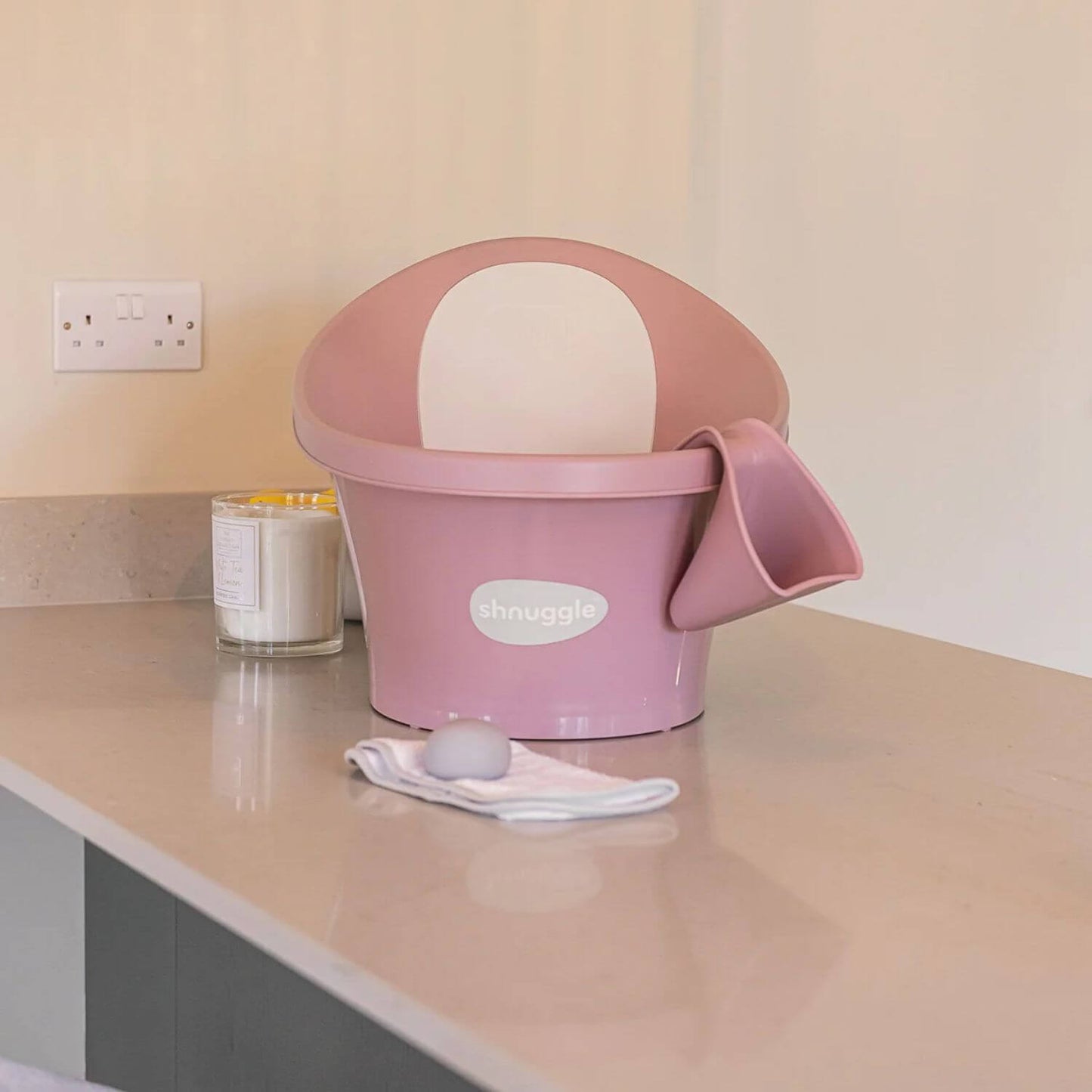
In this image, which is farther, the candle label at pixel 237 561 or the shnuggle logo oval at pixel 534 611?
the candle label at pixel 237 561

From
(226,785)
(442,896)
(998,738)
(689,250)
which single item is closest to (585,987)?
(442,896)

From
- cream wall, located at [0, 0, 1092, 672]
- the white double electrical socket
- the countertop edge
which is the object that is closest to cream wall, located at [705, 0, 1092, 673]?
cream wall, located at [0, 0, 1092, 672]

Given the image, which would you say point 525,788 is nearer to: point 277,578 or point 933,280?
point 277,578

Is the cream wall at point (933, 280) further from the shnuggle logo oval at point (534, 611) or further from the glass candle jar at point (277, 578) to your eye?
the shnuggle logo oval at point (534, 611)

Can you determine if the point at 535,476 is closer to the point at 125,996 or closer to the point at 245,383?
the point at 245,383

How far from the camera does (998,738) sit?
975 millimetres

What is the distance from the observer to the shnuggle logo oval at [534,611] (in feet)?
3.01

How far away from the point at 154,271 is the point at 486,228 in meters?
0.34

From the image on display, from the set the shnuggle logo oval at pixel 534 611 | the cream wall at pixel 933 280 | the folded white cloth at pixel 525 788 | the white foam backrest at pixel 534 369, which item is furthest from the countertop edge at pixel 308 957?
the cream wall at pixel 933 280

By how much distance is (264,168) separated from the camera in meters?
1.38

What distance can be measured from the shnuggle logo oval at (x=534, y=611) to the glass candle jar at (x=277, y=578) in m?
0.27

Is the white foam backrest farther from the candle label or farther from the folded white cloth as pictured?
the folded white cloth

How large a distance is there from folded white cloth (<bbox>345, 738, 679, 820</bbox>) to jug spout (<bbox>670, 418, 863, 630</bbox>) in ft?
0.41

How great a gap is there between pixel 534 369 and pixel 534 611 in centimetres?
29
